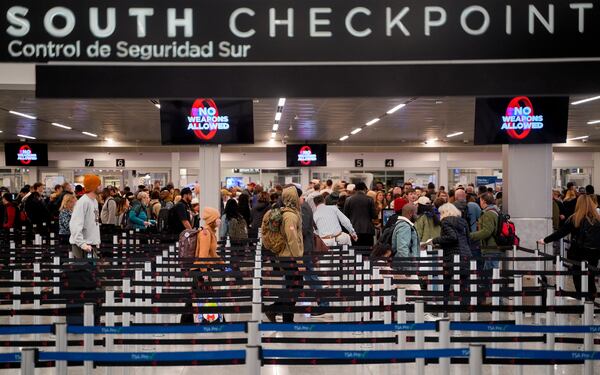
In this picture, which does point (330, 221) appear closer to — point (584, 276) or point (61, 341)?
point (584, 276)

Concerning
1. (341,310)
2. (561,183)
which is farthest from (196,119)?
(561,183)

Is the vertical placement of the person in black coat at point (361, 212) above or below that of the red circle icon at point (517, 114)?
below

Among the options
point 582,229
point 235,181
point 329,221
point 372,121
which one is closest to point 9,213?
point 329,221

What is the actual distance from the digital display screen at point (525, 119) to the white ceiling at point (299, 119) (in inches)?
86.2

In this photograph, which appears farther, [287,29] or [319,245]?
[319,245]

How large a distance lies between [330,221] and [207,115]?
10.9 ft

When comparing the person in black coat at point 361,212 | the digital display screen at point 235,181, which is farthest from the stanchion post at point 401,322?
the digital display screen at point 235,181

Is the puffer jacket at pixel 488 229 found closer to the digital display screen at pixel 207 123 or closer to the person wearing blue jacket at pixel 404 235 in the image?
the person wearing blue jacket at pixel 404 235

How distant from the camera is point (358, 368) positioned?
7.41 metres

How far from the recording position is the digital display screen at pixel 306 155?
2938 cm

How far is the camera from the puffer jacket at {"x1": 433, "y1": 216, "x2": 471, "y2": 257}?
10.2 m

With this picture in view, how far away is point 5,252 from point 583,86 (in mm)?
10676

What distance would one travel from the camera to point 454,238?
403 inches

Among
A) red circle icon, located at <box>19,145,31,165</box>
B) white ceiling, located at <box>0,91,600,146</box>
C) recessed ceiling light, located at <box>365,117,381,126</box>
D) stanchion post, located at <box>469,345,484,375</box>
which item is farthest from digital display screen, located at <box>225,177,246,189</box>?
stanchion post, located at <box>469,345,484,375</box>
